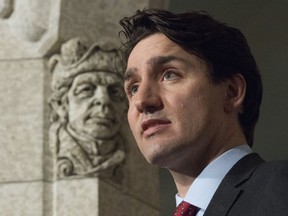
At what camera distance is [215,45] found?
1359mm

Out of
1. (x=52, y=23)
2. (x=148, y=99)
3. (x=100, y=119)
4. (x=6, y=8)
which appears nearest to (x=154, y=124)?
(x=148, y=99)

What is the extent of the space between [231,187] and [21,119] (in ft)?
6.05

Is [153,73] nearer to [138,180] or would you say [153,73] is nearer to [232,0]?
[138,180]

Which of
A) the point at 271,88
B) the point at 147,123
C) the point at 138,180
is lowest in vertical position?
the point at 271,88

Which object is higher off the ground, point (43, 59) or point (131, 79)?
point (131, 79)

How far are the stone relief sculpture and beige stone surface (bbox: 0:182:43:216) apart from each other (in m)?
0.10

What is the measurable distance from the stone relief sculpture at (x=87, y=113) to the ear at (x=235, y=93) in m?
1.50

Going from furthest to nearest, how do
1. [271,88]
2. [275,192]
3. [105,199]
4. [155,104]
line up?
[271,88] → [105,199] → [155,104] → [275,192]

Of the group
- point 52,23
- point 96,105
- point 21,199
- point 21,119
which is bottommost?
point 21,199

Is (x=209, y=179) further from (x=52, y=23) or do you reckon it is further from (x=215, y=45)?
(x=52, y=23)

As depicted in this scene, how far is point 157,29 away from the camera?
138 centimetres

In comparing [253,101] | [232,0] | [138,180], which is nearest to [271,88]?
[232,0]

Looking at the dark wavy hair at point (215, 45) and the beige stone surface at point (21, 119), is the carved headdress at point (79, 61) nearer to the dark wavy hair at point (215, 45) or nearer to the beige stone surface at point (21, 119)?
the beige stone surface at point (21, 119)

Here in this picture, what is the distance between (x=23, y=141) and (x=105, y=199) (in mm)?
337
